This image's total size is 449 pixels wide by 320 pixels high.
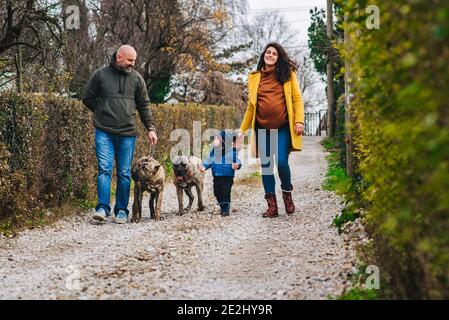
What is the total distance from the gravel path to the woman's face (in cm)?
215

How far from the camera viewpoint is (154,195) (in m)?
9.99

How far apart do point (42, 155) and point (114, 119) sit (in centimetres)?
131

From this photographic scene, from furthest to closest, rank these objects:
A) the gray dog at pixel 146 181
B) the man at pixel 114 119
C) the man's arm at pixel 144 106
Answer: the man's arm at pixel 144 106
the gray dog at pixel 146 181
the man at pixel 114 119

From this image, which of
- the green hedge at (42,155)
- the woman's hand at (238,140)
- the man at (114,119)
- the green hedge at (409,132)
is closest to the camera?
the green hedge at (409,132)

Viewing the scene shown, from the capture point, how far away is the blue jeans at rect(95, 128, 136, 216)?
9430mm

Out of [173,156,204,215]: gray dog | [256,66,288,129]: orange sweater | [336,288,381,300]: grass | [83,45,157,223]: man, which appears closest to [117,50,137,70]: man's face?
[83,45,157,223]: man

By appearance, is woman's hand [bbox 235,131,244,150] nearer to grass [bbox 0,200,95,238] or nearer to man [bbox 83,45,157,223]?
man [bbox 83,45,157,223]

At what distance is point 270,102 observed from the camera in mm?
9383

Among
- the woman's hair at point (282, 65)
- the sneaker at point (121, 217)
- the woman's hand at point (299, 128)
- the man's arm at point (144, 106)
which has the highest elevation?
the woman's hair at point (282, 65)

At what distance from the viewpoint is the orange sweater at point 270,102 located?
30.7 ft

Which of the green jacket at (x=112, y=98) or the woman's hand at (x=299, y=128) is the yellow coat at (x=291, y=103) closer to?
the woman's hand at (x=299, y=128)

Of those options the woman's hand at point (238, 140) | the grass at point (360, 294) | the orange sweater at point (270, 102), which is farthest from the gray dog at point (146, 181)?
the grass at point (360, 294)

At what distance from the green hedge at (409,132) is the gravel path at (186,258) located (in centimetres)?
98

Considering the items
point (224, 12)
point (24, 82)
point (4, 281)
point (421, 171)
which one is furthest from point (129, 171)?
point (224, 12)
